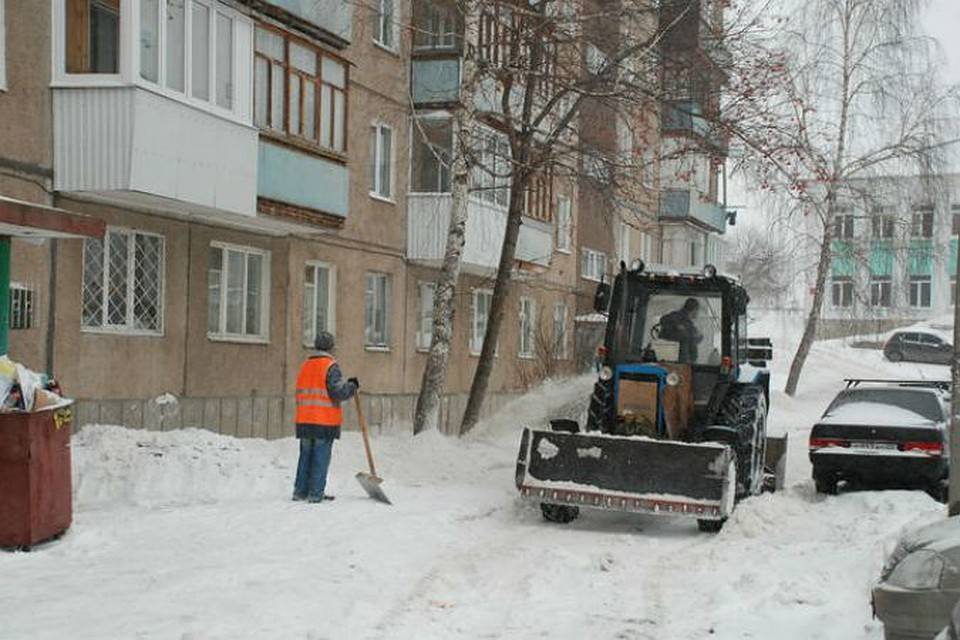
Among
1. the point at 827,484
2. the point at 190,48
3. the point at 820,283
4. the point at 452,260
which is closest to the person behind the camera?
the point at 827,484

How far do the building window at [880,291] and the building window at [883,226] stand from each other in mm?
1219

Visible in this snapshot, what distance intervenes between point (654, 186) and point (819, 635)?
46.9 ft

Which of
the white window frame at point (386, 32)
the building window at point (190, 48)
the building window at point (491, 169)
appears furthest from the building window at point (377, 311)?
the building window at point (190, 48)

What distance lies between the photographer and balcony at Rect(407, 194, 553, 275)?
21953mm

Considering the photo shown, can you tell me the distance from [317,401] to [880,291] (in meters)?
28.6

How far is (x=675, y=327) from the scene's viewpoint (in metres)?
12.4

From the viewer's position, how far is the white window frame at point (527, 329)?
28.0 m

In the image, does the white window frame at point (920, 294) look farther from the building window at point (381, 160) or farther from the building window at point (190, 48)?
the building window at point (190, 48)

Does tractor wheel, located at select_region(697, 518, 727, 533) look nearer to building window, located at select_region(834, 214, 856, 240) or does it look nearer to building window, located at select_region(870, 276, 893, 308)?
building window, located at select_region(834, 214, 856, 240)

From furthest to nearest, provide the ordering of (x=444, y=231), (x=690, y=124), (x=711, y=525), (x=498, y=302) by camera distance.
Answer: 1. (x=444, y=231)
2. (x=498, y=302)
3. (x=690, y=124)
4. (x=711, y=525)

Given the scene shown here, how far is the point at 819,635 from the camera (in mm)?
6781

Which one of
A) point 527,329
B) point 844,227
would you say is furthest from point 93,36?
point 844,227

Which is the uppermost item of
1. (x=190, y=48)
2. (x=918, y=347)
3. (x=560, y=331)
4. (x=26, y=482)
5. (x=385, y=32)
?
(x=385, y=32)

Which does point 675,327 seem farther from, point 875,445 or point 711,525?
point 875,445
